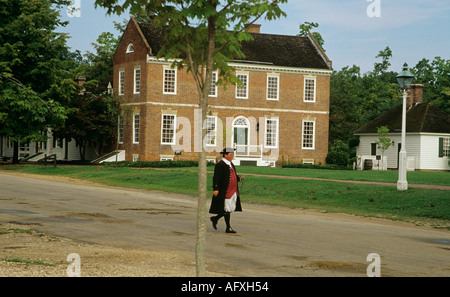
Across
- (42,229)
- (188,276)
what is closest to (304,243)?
(188,276)

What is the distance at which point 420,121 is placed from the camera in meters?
47.7

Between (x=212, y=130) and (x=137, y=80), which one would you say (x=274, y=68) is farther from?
(x=137, y=80)

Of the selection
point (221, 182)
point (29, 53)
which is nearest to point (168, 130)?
point (29, 53)

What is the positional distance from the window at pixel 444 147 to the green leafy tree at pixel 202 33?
41754 millimetres

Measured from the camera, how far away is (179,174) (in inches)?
1281

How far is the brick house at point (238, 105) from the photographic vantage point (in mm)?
45844

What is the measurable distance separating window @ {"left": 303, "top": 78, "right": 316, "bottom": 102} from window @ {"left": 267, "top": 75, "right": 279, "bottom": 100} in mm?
2439

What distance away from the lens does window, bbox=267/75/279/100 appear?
4850cm

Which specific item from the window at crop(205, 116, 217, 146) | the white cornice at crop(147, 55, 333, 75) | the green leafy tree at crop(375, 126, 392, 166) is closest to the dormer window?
the white cornice at crop(147, 55, 333, 75)

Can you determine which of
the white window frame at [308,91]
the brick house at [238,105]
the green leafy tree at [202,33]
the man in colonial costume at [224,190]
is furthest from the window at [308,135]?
the green leafy tree at [202,33]

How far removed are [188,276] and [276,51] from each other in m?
42.8

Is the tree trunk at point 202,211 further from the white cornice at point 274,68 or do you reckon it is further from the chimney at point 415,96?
the chimney at point 415,96

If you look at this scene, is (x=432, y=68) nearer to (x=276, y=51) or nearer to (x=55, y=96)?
(x=276, y=51)

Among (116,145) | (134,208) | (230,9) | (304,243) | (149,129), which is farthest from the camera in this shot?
(116,145)
